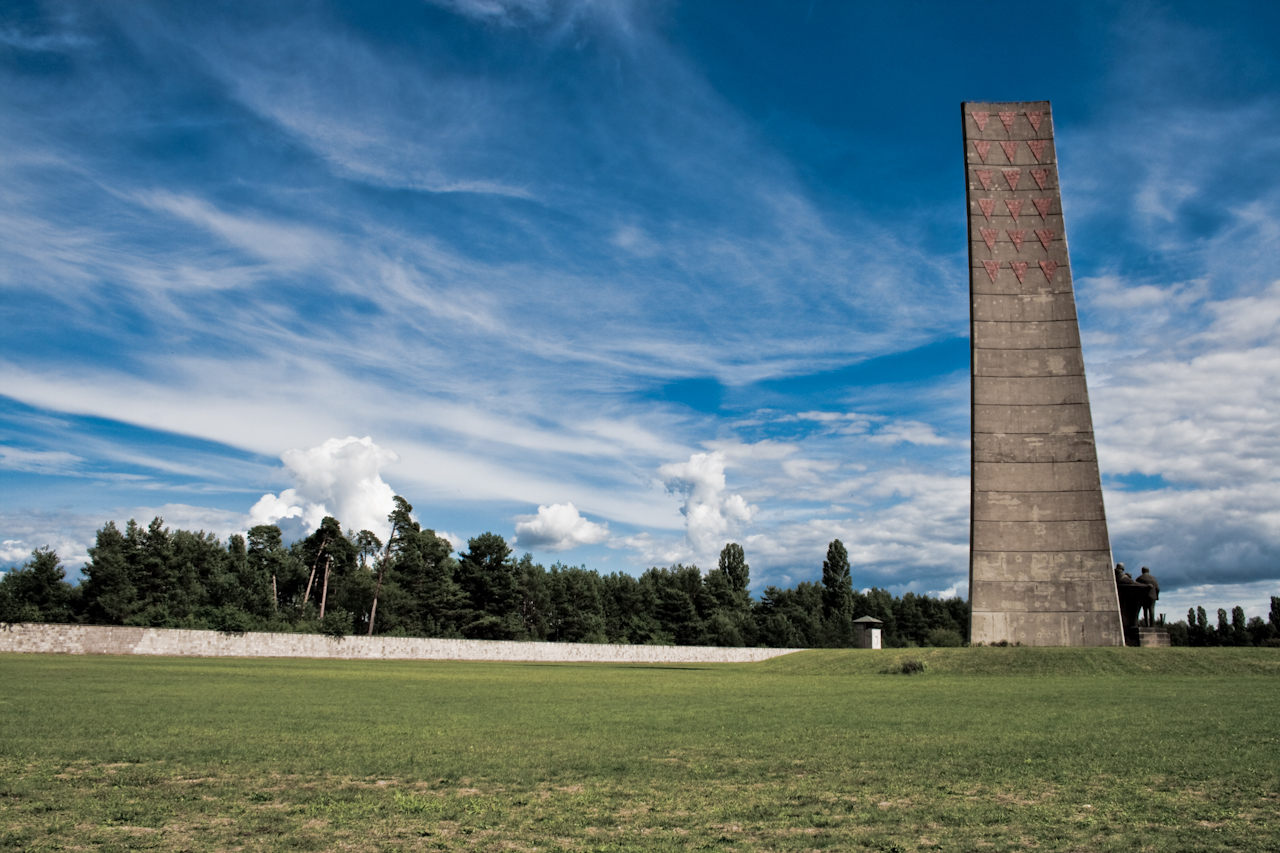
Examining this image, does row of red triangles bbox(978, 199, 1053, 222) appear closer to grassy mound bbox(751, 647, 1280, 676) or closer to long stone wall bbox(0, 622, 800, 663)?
grassy mound bbox(751, 647, 1280, 676)

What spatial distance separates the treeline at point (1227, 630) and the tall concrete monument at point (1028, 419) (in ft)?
122

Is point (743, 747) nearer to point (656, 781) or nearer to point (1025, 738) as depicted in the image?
point (656, 781)

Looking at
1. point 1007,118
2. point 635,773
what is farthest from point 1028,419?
point 635,773

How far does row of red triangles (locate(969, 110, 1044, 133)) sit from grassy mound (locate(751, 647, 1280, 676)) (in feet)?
91.9

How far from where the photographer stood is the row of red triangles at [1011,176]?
144 ft

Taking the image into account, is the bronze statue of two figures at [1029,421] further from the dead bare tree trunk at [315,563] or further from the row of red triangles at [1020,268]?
the dead bare tree trunk at [315,563]

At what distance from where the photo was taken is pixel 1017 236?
43312 mm

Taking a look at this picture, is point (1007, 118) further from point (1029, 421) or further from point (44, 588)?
point (44, 588)

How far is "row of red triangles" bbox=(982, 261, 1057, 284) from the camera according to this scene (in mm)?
42531

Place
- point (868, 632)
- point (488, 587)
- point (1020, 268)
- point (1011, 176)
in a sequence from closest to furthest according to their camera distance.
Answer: point (1020, 268), point (1011, 176), point (868, 632), point (488, 587)

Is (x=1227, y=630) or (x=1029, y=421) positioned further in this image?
(x=1227, y=630)

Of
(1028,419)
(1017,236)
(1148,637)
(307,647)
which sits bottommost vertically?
(307,647)

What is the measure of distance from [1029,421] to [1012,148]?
15.2 m

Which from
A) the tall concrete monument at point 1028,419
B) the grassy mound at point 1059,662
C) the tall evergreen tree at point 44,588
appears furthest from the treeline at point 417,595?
the grassy mound at point 1059,662
